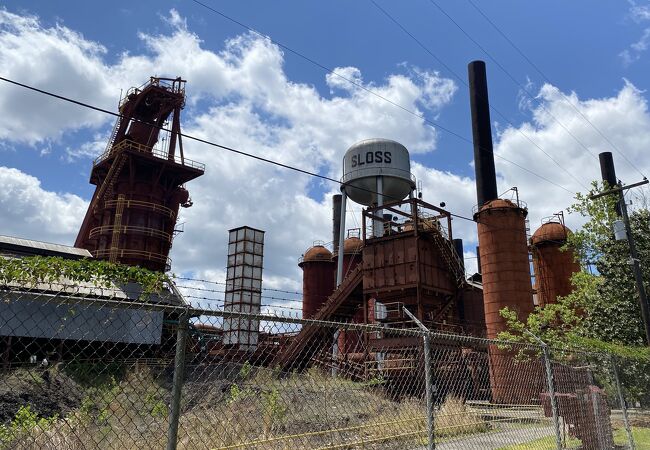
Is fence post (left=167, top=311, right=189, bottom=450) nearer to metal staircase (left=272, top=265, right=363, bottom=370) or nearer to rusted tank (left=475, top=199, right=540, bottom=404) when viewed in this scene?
metal staircase (left=272, top=265, right=363, bottom=370)

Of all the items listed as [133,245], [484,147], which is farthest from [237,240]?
[484,147]

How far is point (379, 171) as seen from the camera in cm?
3228

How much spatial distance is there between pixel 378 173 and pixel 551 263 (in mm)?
12414

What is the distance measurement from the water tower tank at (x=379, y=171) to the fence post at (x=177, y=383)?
28756mm

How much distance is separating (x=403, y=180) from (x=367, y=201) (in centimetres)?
279

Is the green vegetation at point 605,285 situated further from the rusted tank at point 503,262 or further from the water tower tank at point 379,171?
the water tower tank at point 379,171

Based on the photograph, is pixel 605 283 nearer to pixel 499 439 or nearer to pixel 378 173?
pixel 499 439

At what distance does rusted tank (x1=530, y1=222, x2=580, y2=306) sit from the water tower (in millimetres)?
9041

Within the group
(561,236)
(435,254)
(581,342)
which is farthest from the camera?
(561,236)

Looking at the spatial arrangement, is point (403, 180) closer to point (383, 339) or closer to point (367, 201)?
point (367, 201)

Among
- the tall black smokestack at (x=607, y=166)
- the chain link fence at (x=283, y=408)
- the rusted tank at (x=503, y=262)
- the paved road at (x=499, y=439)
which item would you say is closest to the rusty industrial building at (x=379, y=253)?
the rusted tank at (x=503, y=262)

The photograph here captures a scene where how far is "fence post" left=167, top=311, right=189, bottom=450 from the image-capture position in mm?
3342

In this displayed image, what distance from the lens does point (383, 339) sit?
2348 centimetres

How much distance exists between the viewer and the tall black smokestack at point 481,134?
3509 centimetres
